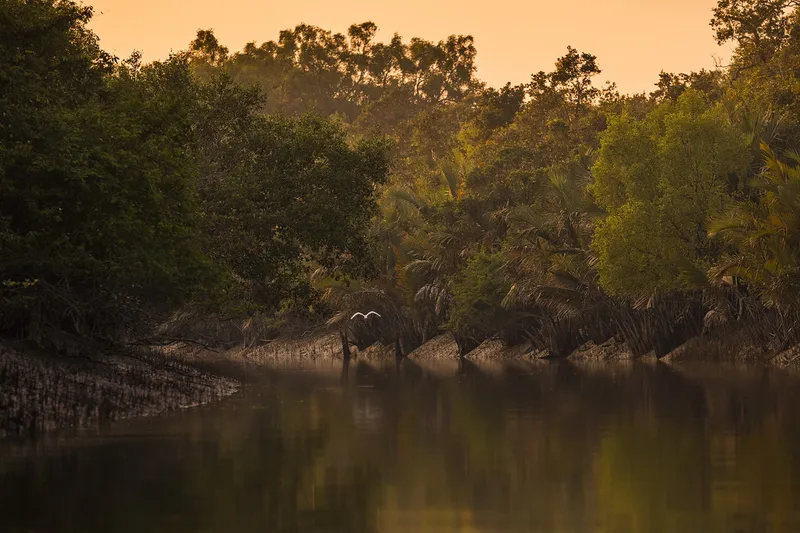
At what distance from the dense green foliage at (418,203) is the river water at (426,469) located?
4.54m

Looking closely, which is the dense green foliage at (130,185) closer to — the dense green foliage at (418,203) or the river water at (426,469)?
the dense green foliage at (418,203)

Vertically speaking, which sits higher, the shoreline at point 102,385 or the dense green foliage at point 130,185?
the dense green foliage at point 130,185

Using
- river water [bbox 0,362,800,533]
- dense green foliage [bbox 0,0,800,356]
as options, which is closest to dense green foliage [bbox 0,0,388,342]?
dense green foliage [bbox 0,0,800,356]

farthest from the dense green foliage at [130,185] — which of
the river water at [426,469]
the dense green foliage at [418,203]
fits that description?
the river water at [426,469]

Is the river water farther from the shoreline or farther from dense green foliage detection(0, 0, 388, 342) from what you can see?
dense green foliage detection(0, 0, 388, 342)

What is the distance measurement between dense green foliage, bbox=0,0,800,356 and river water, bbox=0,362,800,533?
4.54m

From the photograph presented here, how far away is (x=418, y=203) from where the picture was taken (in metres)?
72.5

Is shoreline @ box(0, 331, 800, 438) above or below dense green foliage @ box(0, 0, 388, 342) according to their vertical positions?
below

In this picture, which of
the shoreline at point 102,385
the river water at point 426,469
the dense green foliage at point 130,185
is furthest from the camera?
the dense green foliage at point 130,185

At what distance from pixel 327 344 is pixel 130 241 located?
53802mm

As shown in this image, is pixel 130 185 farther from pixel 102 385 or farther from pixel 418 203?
pixel 418 203

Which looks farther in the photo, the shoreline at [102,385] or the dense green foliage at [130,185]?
the dense green foliage at [130,185]

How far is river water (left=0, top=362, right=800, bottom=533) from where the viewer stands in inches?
506

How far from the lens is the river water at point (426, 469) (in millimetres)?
12844
